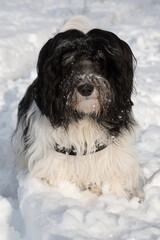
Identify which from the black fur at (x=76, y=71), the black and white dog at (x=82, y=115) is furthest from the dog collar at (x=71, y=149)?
the black fur at (x=76, y=71)

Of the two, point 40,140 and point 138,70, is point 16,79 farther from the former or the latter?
point 40,140

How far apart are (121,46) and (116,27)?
21.4 feet

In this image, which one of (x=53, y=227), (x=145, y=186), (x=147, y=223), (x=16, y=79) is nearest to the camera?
(x=53, y=227)

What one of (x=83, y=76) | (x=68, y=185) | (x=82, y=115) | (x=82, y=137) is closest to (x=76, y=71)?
(x=83, y=76)

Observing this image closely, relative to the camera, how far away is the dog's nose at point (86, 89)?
2.35 m

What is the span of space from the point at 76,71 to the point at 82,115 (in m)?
0.34

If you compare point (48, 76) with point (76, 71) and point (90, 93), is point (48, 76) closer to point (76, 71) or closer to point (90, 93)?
point (76, 71)

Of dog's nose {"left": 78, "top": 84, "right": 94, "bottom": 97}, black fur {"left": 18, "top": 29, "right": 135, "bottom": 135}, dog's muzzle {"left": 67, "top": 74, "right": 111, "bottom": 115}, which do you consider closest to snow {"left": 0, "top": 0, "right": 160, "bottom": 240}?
black fur {"left": 18, "top": 29, "right": 135, "bottom": 135}

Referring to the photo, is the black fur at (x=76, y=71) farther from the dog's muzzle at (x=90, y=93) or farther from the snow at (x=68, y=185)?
the snow at (x=68, y=185)

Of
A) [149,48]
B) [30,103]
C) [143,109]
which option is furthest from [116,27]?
[30,103]

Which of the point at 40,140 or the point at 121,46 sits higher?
the point at 121,46

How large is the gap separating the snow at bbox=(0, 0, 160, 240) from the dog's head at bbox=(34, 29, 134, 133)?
1.28 feet

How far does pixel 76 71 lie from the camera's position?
2424 millimetres

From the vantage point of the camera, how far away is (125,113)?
2719 mm
